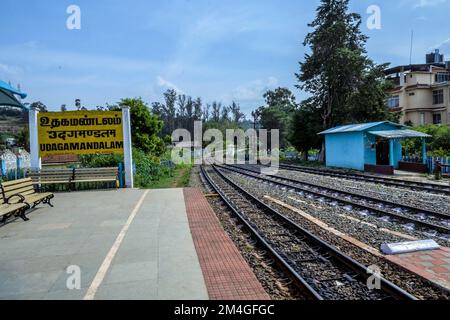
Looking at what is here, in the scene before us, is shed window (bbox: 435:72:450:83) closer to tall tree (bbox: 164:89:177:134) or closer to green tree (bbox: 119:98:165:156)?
green tree (bbox: 119:98:165:156)

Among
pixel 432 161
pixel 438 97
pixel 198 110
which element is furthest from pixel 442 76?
pixel 198 110

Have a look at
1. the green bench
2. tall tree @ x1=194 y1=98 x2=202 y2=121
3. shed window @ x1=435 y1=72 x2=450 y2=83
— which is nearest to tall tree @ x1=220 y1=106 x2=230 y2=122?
tall tree @ x1=194 y1=98 x2=202 y2=121

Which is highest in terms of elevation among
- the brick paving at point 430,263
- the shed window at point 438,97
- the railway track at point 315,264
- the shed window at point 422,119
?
the shed window at point 438,97

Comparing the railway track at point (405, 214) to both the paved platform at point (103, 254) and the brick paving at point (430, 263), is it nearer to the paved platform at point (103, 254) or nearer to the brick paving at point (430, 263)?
the brick paving at point (430, 263)

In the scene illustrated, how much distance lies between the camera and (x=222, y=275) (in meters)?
4.53

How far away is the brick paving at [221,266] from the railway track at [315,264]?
716 mm

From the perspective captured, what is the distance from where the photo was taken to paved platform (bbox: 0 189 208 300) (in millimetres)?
4047

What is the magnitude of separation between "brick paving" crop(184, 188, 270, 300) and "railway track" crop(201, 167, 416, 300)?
72cm

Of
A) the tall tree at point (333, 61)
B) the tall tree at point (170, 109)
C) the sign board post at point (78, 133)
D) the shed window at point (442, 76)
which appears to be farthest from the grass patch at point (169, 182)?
the tall tree at point (170, 109)

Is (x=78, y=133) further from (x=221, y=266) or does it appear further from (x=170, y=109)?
(x=170, y=109)

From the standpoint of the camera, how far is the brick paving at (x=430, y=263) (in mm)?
4621

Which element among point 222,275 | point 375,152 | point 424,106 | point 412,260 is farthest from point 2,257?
point 424,106

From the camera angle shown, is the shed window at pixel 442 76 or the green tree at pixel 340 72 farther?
the shed window at pixel 442 76
